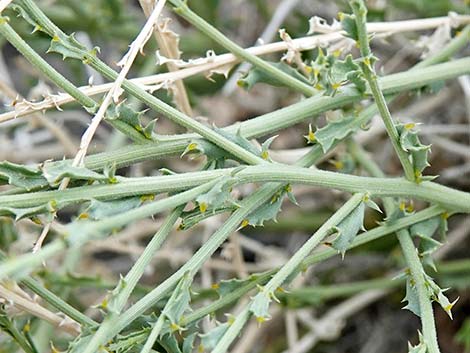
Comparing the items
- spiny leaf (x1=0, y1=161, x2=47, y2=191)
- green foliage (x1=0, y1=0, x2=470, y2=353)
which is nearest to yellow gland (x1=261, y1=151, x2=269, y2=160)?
green foliage (x1=0, y1=0, x2=470, y2=353)

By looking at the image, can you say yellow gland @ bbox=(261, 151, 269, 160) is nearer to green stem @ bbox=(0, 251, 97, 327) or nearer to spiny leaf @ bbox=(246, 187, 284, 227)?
spiny leaf @ bbox=(246, 187, 284, 227)

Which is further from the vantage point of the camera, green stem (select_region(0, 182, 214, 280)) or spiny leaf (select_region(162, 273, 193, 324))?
spiny leaf (select_region(162, 273, 193, 324))

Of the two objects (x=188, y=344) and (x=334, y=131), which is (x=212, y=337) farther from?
(x=334, y=131)

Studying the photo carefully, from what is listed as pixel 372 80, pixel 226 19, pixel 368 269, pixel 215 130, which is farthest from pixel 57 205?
pixel 226 19

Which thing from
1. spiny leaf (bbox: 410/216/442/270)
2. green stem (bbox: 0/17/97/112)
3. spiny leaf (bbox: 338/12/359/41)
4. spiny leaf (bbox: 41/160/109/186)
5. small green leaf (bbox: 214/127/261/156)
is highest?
spiny leaf (bbox: 338/12/359/41)

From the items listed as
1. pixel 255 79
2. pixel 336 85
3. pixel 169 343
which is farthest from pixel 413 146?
pixel 169 343

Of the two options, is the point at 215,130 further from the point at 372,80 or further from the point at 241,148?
the point at 372,80
